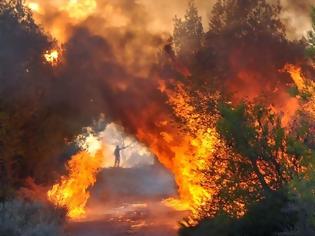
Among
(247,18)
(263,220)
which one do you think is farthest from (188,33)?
(263,220)

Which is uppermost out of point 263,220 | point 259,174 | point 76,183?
point 76,183

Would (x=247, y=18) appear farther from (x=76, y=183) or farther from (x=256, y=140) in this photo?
(x=256, y=140)

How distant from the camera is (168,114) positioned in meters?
35.3

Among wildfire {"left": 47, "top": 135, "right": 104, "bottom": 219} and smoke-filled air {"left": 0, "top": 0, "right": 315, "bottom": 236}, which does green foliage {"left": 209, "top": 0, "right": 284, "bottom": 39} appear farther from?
wildfire {"left": 47, "top": 135, "right": 104, "bottom": 219}

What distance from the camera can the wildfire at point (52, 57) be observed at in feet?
96.8

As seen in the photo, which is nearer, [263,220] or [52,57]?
[263,220]

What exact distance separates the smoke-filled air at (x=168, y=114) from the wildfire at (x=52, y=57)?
0.07 m

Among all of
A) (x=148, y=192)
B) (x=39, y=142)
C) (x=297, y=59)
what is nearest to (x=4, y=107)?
(x=39, y=142)

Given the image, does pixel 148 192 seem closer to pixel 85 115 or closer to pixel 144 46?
pixel 144 46

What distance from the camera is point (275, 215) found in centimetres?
1623

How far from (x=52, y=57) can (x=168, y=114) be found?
28.0ft

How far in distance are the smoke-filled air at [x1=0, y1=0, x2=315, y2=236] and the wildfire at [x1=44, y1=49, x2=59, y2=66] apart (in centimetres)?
7

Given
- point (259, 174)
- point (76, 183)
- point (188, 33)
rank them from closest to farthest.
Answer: point (259, 174)
point (76, 183)
point (188, 33)

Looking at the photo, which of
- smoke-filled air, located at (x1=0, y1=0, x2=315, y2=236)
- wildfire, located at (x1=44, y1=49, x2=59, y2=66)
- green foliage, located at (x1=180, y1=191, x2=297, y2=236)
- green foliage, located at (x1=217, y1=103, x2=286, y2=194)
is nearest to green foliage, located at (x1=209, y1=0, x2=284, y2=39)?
smoke-filled air, located at (x1=0, y1=0, x2=315, y2=236)
